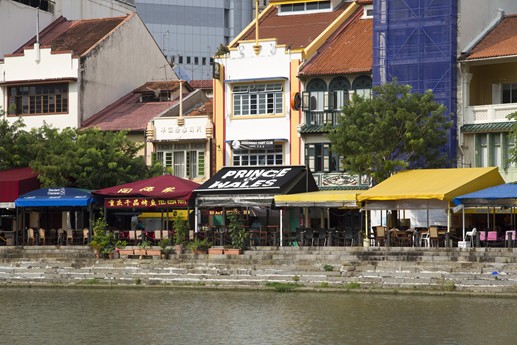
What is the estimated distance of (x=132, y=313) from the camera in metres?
37.4

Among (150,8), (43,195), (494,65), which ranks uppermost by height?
(150,8)

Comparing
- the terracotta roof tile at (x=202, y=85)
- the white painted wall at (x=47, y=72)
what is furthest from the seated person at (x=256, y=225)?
the terracotta roof tile at (x=202, y=85)

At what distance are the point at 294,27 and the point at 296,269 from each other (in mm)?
21634

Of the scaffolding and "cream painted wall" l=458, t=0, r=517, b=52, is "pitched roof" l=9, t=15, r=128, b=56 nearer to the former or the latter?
the scaffolding

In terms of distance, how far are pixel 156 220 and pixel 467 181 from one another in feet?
74.8

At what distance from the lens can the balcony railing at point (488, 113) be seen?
54.8 meters

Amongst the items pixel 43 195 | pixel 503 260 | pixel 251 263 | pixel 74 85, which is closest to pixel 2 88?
pixel 74 85

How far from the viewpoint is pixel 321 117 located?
59.7 meters

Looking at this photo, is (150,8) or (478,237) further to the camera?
(150,8)

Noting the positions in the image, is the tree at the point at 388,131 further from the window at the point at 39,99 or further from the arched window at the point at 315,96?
the window at the point at 39,99

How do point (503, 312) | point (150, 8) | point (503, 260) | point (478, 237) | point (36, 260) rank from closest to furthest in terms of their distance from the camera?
point (503, 312)
point (503, 260)
point (478, 237)
point (36, 260)
point (150, 8)

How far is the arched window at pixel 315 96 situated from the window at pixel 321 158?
1827 millimetres

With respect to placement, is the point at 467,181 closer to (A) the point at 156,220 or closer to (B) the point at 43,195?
(B) the point at 43,195

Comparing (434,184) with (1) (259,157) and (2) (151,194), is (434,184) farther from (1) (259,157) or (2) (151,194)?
(1) (259,157)
